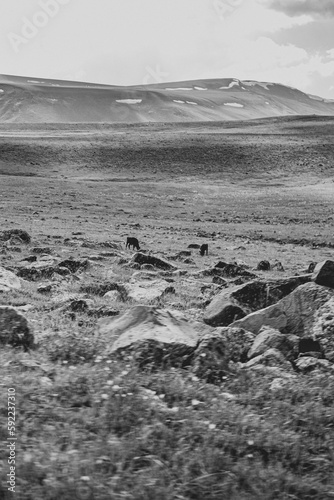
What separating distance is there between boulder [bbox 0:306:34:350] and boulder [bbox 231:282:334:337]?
4.95 m

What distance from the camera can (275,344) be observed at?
10.6 m

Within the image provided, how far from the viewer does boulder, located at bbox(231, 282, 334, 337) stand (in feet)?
39.0

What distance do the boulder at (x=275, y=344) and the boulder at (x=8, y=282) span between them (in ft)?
34.8

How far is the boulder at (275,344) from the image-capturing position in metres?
10.4

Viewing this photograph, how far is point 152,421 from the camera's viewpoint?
6.74 meters

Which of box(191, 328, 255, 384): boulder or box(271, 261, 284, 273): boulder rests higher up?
box(191, 328, 255, 384): boulder

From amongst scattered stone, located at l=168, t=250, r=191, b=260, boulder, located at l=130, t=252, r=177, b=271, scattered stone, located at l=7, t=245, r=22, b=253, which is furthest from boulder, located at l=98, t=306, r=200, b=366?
scattered stone, located at l=168, t=250, r=191, b=260

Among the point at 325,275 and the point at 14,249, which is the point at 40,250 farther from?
the point at 325,275

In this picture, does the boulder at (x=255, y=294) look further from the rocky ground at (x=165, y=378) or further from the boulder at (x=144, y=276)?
the boulder at (x=144, y=276)

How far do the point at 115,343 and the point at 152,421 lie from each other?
3.19 metres

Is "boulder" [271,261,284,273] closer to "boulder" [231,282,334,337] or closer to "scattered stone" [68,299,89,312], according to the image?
"scattered stone" [68,299,89,312]

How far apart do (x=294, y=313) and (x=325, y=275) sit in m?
2.18

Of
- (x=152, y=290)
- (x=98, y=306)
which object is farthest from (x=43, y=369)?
(x=152, y=290)

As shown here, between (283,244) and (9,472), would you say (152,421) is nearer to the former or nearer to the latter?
(9,472)
